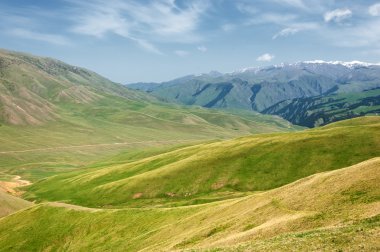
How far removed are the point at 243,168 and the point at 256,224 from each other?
80.0 meters

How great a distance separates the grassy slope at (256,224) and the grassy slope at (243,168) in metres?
33.2

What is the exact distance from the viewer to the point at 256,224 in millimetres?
57750

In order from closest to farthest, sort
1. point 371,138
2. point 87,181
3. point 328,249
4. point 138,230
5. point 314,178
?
point 328,249 < point 314,178 < point 138,230 < point 371,138 < point 87,181

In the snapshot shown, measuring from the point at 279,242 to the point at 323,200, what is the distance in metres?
19.7

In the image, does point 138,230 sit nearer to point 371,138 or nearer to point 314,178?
point 314,178

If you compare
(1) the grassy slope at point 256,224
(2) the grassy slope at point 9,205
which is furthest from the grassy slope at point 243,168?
(1) the grassy slope at point 256,224

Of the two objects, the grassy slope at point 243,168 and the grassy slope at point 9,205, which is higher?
the grassy slope at point 243,168

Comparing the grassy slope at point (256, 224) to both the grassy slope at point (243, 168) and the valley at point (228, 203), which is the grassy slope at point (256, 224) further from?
the grassy slope at point (243, 168)

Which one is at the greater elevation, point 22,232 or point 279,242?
point 279,242

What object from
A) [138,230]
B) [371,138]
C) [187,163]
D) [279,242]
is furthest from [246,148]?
[279,242]

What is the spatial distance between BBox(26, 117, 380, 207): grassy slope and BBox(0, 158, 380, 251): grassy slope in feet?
109

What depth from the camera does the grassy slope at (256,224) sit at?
4031cm

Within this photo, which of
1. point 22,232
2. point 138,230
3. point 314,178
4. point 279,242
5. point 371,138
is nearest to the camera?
point 279,242

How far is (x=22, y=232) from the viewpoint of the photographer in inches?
4397
